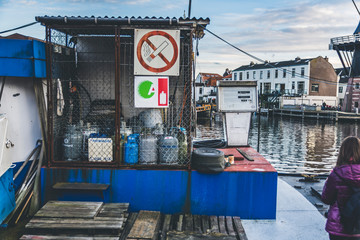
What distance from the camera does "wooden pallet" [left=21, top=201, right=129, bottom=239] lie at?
4.54 m

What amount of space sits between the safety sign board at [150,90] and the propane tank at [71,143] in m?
1.40

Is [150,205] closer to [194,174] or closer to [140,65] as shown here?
[194,174]

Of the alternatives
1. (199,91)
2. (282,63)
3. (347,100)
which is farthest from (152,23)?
(199,91)

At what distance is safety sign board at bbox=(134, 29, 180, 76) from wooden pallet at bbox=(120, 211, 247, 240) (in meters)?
2.68

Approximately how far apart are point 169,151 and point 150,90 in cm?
124

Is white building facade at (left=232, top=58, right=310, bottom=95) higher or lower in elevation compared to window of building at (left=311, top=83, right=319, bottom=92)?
higher

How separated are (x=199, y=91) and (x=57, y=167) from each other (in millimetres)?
80453

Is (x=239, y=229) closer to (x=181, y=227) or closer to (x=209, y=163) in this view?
(x=181, y=227)

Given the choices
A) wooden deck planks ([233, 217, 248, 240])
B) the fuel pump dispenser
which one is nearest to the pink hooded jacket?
wooden deck planks ([233, 217, 248, 240])

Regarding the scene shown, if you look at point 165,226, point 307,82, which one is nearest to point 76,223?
point 165,226

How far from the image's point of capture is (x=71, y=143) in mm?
5945

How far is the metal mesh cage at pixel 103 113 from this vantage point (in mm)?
5758

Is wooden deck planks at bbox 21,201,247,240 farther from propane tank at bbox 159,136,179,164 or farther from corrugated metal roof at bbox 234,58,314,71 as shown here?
corrugated metal roof at bbox 234,58,314,71

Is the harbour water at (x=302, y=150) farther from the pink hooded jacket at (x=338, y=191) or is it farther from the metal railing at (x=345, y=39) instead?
the metal railing at (x=345, y=39)
